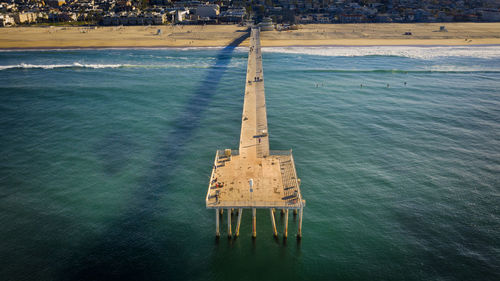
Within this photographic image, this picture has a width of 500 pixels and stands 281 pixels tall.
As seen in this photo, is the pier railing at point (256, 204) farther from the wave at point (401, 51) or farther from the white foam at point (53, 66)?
the wave at point (401, 51)

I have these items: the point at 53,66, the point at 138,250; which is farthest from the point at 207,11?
the point at 138,250

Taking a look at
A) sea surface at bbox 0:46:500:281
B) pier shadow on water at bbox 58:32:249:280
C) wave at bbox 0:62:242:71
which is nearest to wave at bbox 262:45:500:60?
wave at bbox 0:62:242:71

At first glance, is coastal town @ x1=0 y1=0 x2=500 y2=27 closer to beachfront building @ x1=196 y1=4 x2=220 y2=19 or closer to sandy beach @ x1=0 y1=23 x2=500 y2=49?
beachfront building @ x1=196 y1=4 x2=220 y2=19

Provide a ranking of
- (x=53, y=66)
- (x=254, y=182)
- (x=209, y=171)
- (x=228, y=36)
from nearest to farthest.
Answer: (x=254, y=182) < (x=209, y=171) < (x=53, y=66) < (x=228, y=36)

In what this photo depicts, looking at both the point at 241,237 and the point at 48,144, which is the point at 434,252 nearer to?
the point at 241,237

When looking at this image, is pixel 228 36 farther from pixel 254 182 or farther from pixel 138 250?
pixel 138 250

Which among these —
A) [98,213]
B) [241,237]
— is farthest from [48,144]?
[241,237]
